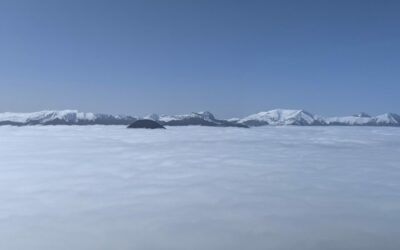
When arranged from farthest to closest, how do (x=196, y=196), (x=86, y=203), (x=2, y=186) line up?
(x=2, y=186) < (x=196, y=196) < (x=86, y=203)

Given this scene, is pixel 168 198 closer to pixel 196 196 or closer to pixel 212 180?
pixel 196 196

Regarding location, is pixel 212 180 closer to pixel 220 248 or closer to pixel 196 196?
pixel 196 196

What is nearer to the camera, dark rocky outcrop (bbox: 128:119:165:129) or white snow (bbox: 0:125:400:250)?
white snow (bbox: 0:125:400:250)

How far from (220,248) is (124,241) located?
273 centimetres

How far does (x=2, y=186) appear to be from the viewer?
709 inches

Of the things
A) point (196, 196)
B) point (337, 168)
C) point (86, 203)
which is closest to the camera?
point (86, 203)

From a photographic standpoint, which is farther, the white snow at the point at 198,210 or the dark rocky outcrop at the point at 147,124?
the dark rocky outcrop at the point at 147,124

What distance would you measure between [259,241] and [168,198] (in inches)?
243

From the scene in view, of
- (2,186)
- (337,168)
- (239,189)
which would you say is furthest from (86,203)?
(337,168)

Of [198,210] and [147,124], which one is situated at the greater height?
[147,124]

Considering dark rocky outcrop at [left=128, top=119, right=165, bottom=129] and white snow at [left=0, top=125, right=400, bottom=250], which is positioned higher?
dark rocky outcrop at [left=128, top=119, right=165, bottom=129]

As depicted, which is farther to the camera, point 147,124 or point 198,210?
point 147,124

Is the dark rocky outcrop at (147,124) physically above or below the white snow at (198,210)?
above

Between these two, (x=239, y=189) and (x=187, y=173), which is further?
(x=187, y=173)
